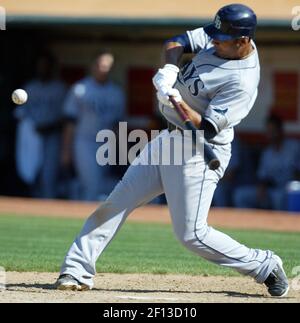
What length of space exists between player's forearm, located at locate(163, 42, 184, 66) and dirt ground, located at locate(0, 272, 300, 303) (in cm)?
147

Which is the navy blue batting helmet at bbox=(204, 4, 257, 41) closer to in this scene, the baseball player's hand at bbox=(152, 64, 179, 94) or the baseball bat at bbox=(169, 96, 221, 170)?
the baseball player's hand at bbox=(152, 64, 179, 94)

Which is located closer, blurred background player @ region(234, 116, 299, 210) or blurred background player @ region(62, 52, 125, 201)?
blurred background player @ region(234, 116, 299, 210)

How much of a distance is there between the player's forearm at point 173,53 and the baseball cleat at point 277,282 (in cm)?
140

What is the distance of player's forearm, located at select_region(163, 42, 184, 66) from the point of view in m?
5.71

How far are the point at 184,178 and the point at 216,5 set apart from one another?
709cm

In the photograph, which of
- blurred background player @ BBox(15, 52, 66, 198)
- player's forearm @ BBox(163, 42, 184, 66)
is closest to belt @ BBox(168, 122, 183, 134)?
player's forearm @ BBox(163, 42, 184, 66)

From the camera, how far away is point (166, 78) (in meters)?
5.50

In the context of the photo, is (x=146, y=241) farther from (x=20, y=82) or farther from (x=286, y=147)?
(x=20, y=82)

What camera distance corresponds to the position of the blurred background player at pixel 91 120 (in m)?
12.5

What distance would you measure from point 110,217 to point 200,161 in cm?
70

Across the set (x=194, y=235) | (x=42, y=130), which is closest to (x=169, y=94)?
(x=194, y=235)

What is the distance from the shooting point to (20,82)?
555 inches

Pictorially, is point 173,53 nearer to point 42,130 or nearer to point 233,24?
point 233,24

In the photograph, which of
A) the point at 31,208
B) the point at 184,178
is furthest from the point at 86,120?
the point at 184,178
